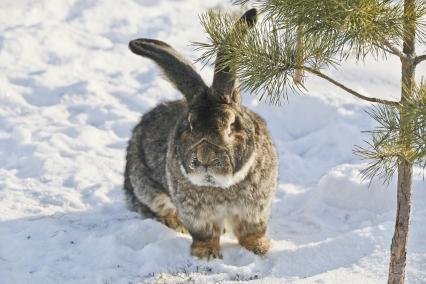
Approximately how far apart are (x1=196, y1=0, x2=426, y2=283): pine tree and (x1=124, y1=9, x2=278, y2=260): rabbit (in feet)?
1.94

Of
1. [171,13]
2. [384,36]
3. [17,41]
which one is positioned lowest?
[384,36]

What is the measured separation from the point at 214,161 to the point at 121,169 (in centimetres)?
353

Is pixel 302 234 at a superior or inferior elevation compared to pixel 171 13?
inferior

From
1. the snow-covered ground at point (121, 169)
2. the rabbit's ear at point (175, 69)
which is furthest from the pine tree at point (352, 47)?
the snow-covered ground at point (121, 169)

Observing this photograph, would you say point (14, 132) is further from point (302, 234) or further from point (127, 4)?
point (127, 4)

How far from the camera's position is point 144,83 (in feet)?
36.5

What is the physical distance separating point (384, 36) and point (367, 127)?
17.5ft

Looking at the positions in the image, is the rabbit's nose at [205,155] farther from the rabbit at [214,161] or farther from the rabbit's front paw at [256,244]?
the rabbit's front paw at [256,244]

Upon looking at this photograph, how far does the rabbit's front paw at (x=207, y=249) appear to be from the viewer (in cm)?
605

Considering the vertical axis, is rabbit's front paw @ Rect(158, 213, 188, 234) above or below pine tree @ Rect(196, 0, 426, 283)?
below

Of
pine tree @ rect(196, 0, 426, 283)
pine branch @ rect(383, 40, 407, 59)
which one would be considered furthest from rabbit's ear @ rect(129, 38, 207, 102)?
pine branch @ rect(383, 40, 407, 59)

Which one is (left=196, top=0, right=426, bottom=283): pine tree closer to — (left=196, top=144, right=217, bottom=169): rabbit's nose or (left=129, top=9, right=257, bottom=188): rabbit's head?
(left=129, top=9, right=257, bottom=188): rabbit's head

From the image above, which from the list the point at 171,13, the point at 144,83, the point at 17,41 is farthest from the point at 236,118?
the point at 171,13

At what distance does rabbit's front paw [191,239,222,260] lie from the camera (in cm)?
605
